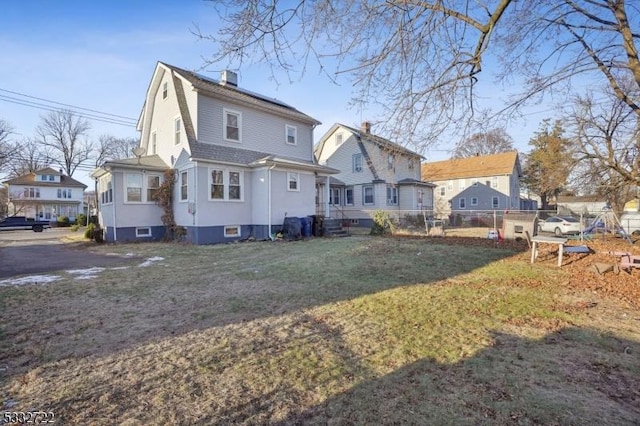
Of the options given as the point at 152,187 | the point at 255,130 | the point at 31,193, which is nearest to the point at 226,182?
the point at 255,130

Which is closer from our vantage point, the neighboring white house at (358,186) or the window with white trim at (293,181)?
the window with white trim at (293,181)

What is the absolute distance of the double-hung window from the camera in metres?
15.1

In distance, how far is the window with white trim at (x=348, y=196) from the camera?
87.7ft

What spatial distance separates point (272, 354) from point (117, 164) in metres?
13.6

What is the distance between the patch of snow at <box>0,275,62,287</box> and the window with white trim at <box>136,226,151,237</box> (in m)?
7.59

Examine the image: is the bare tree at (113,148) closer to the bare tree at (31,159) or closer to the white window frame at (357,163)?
the bare tree at (31,159)

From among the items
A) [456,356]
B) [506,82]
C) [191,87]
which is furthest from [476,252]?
[191,87]

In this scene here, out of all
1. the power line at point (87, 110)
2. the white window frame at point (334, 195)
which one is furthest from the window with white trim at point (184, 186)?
the power line at point (87, 110)

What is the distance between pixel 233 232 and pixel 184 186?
2905 mm

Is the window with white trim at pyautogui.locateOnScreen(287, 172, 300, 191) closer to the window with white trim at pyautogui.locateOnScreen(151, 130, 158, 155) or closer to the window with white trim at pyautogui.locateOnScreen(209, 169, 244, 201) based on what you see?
the window with white trim at pyautogui.locateOnScreen(209, 169, 244, 201)

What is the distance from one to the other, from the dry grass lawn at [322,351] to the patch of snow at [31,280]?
0.44 metres

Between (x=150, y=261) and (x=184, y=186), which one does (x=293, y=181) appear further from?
(x=150, y=261)

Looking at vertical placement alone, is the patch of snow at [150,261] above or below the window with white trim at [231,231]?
below

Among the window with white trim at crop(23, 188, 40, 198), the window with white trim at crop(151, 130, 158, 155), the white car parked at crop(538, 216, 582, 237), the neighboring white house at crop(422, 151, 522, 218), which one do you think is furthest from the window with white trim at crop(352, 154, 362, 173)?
the window with white trim at crop(23, 188, 40, 198)
